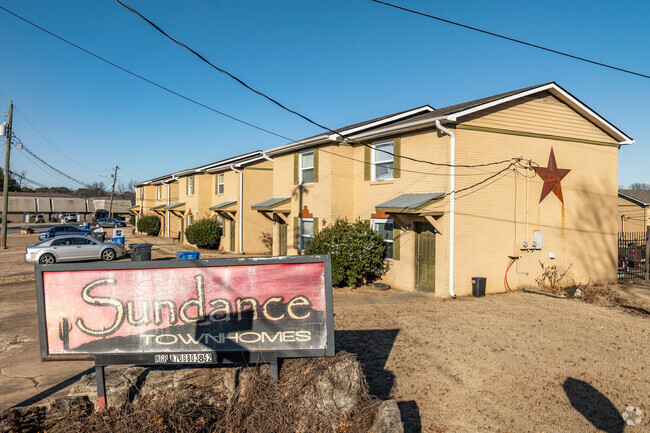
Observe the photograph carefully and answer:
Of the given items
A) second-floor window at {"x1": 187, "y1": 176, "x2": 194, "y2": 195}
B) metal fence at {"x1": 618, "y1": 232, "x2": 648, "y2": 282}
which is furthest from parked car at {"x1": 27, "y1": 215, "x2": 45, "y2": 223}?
metal fence at {"x1": 618, "y1": 232, "x2": 648, "y2": 282}

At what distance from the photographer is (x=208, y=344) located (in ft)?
17.5

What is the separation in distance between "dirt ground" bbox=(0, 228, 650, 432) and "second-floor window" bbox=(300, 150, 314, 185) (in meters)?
7.41

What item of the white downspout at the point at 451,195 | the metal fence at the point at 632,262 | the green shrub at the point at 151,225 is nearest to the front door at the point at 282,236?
the white downspout at the point at 451,195

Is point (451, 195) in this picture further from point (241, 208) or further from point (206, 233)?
point (206, 233)

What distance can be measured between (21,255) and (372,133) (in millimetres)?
22778

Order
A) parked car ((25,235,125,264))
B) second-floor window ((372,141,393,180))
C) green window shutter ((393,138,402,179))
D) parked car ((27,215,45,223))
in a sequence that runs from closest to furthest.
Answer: green window shutter ((393,138,402,179)) → second-floor window ((372,141,393,180)) → parked car ((25,235,125,264)) → parked car ((27,215,45,223))

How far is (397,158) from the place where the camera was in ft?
48.9

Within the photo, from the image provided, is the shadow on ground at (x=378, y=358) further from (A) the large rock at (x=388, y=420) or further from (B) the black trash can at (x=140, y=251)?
(B) the black trash can at (x=140, y=251)

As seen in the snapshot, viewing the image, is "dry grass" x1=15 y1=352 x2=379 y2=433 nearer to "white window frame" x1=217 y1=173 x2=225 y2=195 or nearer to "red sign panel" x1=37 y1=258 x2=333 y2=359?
"red sign panel" x1=37 y1=258 x2=333 y2=359

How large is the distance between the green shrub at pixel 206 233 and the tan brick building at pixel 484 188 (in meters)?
12.6

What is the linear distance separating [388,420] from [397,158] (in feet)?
37.0

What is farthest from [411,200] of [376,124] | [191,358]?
[191,358]

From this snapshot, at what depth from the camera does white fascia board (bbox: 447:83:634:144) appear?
1284 cm

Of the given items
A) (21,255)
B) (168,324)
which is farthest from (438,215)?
(21,255)
